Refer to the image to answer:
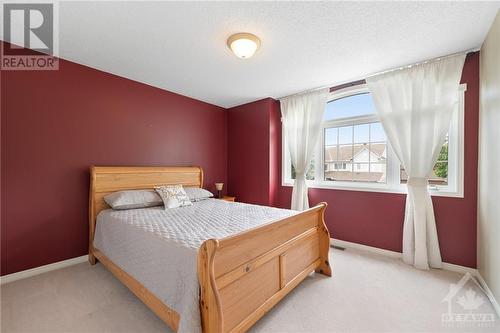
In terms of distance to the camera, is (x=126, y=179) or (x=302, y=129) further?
(x=302, y=129)

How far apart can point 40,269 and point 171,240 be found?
2008 mm

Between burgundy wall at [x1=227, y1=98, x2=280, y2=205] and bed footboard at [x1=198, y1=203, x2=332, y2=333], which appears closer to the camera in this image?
bed footboard at [x1=198, y1=203, x2=332, y2=333]

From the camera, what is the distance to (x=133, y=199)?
269 centimetres

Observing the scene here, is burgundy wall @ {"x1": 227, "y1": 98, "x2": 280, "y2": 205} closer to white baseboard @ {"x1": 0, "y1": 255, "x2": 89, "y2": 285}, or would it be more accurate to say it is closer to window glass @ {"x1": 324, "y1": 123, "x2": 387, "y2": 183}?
window glass @ {"x1": 324, "y1": 123, "x2": 387, "y2": 183}

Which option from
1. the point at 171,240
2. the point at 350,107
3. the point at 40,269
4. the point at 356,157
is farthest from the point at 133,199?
the point at 350,107

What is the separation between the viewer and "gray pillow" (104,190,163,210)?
2.58m

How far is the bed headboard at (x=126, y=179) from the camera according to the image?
265cm

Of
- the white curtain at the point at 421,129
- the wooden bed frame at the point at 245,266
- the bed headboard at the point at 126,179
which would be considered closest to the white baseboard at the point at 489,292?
the white curtain at the point at 421,129

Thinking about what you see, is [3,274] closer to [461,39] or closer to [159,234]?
[159,234]

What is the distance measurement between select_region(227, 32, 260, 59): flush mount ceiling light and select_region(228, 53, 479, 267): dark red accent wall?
185 centimetres

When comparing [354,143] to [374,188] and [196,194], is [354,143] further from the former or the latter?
[196,194]

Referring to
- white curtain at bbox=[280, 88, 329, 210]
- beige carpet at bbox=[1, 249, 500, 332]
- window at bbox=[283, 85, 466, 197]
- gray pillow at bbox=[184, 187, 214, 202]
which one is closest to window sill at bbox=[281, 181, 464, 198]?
window at bbox=[283, 85, 466, 197]

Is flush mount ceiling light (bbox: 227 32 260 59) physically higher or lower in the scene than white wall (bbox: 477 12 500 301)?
higher

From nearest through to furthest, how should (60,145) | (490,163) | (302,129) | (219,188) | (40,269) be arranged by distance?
(490,163) → (40,269) → (60,145) → (302,129) → (219,188)
